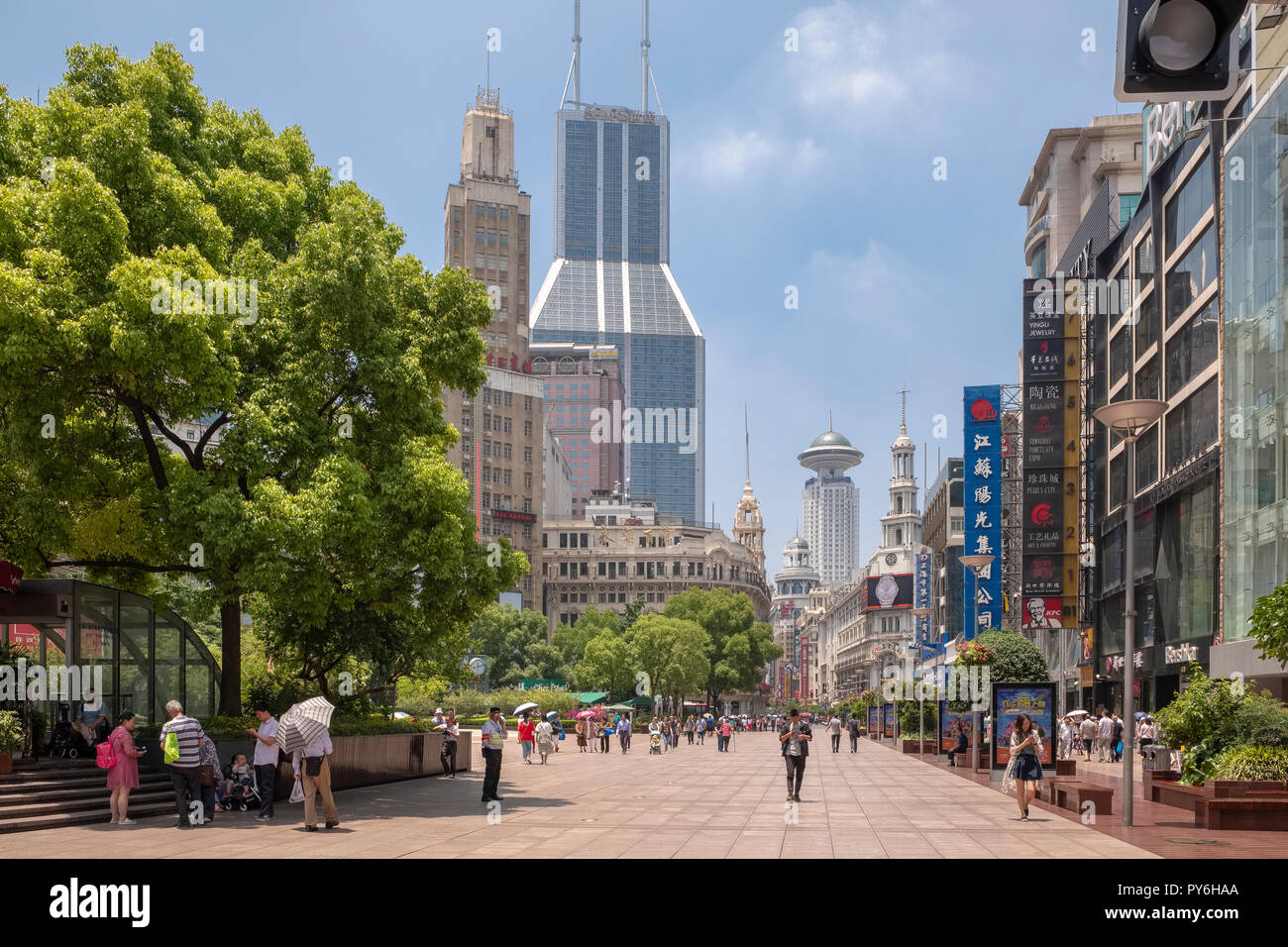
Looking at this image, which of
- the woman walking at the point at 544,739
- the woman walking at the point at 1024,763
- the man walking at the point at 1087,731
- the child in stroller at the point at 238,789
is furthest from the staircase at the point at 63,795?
the man walking at the point at 1087,731

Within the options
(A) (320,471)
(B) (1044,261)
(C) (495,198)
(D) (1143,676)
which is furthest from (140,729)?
(C) (495,198)

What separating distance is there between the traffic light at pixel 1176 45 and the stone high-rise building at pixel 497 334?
13666cm

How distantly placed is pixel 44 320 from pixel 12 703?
23.5 feet

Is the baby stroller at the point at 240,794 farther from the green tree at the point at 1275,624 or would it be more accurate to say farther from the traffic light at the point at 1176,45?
the traffic light at the point at 1176,45

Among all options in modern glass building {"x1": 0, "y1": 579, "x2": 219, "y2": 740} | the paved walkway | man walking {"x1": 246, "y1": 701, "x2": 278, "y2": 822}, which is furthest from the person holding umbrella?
modern glass building {"x1": 0, "y1": 579, "x2": 219, "y2": 740}

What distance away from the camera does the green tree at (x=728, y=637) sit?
390 ft

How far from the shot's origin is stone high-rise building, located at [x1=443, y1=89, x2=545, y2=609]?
14288cm

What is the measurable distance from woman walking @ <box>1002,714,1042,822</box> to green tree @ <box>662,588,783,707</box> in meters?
94.4

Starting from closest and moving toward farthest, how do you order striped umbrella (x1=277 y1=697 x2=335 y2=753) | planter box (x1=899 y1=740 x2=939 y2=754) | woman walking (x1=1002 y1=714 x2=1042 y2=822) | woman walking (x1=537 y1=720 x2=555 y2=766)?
striped umbrella (x1=277 y1=697 x2=335 y2=753)
woman walking (x1=1002 y1=714 x2=1042 y2=822)
woman walking (x1=537 y1=720 x2=555 y2=766)
planter box (x1=899 y1=740 x2=939 y2=754)

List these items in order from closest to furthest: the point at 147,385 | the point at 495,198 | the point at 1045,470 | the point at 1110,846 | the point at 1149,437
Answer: the point at 1110,846
the point at 147,385
the point at 1149,437
the point at 1045,470
the point at 495,198

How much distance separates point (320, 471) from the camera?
22.8 metres

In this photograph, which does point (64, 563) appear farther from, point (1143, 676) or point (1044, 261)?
point (1044, 261)

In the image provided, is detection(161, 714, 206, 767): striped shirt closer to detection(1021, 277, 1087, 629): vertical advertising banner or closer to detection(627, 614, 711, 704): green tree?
detection(1021, 277, 1087, 629): vertical advertising banner

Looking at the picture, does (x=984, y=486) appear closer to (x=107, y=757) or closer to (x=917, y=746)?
(x=917, y=746)
